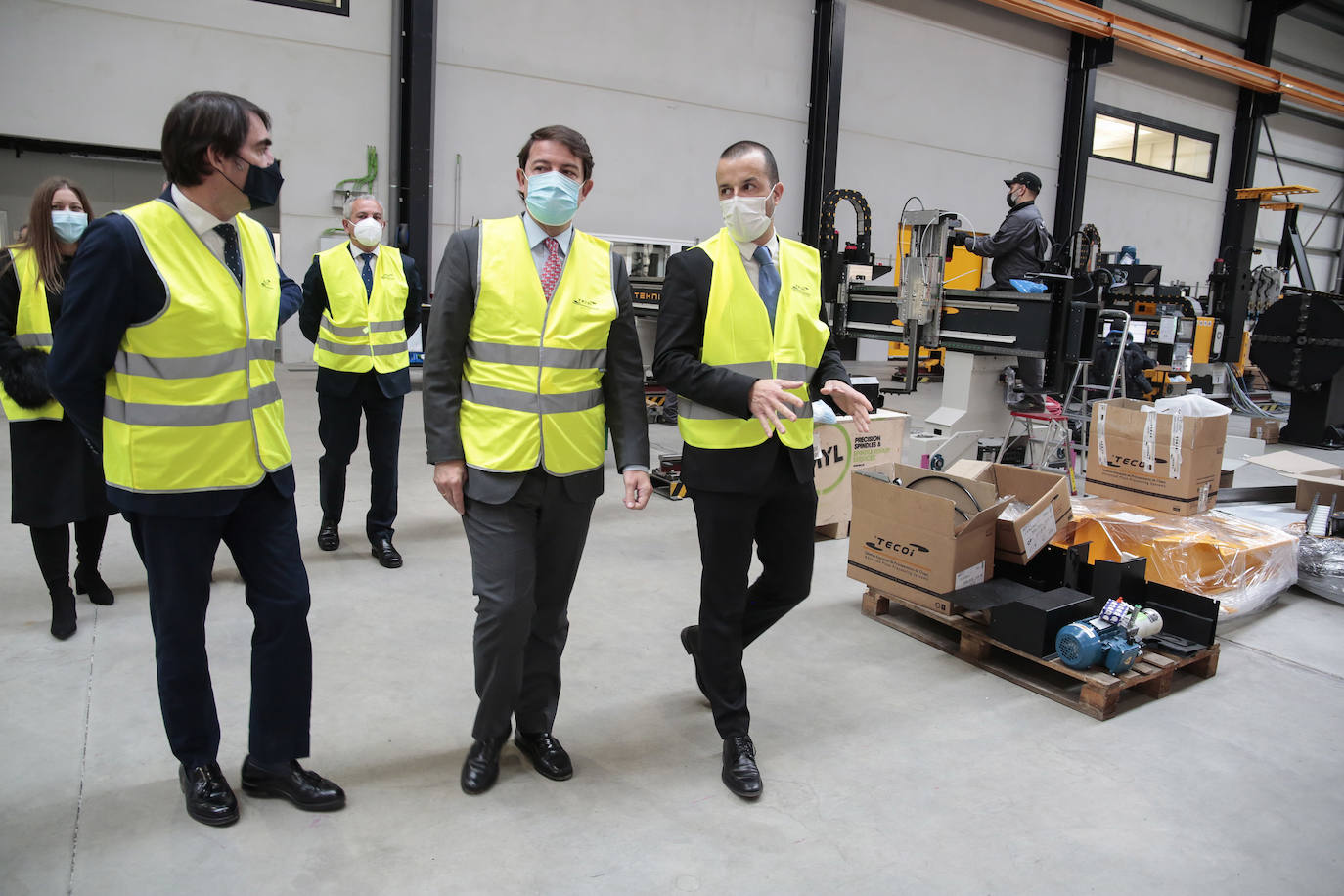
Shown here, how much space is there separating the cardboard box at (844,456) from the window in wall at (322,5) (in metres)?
7.99

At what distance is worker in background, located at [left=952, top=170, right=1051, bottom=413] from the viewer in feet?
19.5

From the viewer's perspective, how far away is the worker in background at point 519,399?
2.02 metres

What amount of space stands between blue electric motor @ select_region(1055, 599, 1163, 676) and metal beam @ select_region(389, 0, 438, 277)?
326 inches

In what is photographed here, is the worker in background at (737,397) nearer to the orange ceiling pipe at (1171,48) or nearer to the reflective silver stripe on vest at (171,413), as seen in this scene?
the reflective silver stripe on vest at (171,413)

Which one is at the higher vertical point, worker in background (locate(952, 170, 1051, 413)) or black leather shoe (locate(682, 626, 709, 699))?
worker in background (locate(952, 170, 1051, 413))

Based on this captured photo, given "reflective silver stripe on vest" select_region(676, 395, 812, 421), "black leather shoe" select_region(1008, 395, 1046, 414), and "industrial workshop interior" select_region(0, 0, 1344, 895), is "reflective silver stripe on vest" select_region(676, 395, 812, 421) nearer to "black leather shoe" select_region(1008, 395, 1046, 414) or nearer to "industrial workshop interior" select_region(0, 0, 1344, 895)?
"industrial workshop interior" select_region(0, 0, 1344, 895)

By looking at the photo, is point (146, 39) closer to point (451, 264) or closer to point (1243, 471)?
point (451, 264)

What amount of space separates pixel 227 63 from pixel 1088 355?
28.6 ft

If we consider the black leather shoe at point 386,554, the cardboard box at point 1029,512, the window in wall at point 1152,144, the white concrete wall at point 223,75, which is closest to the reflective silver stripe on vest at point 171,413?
the black leather shoe at point 386,554

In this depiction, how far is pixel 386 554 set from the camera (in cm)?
389

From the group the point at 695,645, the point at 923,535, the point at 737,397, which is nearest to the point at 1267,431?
the point at 923,535

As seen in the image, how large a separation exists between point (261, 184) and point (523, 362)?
680mm

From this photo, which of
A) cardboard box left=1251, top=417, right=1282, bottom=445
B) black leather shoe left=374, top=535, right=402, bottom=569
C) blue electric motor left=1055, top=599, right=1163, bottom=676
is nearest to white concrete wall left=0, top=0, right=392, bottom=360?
black leather shoe left=374, top=535, right=402, bottom=569

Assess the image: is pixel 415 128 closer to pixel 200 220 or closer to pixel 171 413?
pixel 200 220
